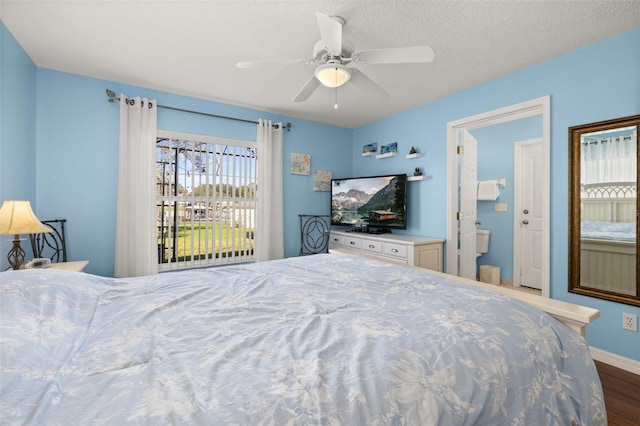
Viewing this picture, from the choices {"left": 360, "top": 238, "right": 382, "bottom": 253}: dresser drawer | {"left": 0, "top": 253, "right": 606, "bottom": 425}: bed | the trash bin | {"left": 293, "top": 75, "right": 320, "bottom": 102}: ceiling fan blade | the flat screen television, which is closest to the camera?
{"left": 0, "top": 253, "right": 606, "bottom": 425}: bed

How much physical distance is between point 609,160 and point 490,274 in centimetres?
238

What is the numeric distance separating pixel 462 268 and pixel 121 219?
12.7 ft

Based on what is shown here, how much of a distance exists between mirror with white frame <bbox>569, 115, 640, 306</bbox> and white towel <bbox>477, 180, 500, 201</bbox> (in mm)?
1924

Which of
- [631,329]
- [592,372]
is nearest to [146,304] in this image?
[592,372]

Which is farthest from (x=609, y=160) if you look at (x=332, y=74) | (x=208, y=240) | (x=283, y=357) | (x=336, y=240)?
(x=208, y=240)

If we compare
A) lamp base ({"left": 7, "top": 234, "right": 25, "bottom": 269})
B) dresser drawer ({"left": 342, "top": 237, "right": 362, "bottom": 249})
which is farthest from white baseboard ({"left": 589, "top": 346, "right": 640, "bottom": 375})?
lamp base ({"left": 7, "top": 234, "right": 25, "bottom": 269})

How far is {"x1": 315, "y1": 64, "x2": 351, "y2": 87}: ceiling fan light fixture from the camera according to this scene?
6.35 feet

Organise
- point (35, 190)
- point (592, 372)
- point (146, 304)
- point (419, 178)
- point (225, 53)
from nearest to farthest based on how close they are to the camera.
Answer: point (592, 372) → point (146, 304) → point (225, 53) → point (35, 190) → point (419, 178)

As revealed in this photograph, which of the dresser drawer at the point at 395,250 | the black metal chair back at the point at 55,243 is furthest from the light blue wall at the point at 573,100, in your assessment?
the black metal chair back at the point at 55,243

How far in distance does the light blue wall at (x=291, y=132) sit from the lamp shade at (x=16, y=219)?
0.97 ft

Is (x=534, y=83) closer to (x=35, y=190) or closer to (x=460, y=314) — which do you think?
(x=460, y=314)

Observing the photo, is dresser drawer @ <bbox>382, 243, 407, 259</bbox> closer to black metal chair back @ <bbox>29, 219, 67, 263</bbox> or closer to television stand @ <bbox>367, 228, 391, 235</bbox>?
television stand @ <bbox>367, 228, 391, 235</bbox>

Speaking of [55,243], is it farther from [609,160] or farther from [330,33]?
[609,160]

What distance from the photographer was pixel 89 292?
1262mm
